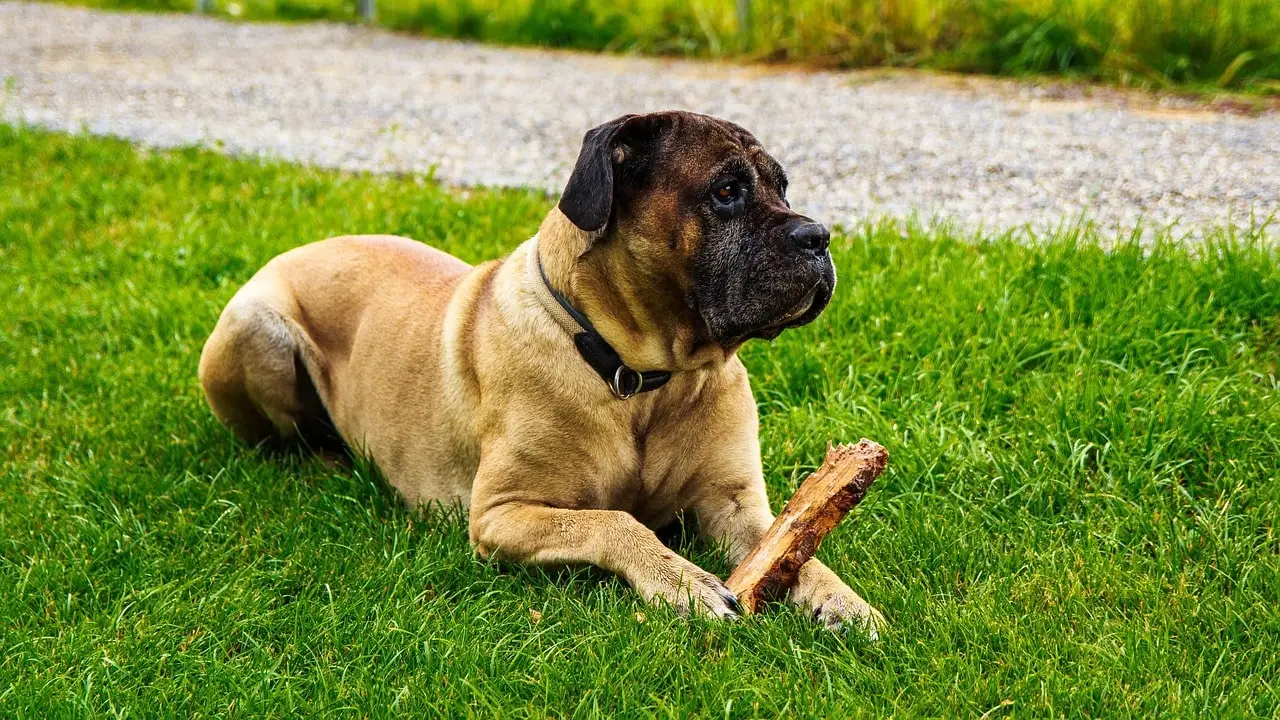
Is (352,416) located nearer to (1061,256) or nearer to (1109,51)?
(1061,256)

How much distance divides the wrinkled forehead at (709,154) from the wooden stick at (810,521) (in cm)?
87

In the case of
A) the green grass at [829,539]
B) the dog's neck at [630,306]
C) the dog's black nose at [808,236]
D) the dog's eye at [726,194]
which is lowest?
the green grass at [829,539]

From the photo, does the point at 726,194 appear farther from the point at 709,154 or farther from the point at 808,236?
the point at 808,236

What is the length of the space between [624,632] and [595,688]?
0.25 m

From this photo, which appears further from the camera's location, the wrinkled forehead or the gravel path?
the gravel path

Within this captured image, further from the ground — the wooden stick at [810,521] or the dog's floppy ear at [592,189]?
the dog's floppy ear at [592,189]

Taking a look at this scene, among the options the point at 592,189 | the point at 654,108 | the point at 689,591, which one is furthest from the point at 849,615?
the point at 654,108

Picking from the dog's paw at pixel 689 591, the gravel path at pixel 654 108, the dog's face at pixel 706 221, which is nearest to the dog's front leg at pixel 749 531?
the dog's paw at pixel 689 591

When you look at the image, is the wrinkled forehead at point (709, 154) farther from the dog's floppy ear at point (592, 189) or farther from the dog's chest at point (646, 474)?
the dog's chest at point (646, 474)

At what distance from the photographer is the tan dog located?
11.5 feet

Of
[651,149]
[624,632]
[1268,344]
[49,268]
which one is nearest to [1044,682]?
[624,632]

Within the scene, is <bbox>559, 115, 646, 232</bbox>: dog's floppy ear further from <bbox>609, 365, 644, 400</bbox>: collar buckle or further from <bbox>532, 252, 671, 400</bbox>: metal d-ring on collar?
<bbox>609, 365, 644, 400</bbox>: collar buckle

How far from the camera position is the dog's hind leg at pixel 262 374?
15.5ft

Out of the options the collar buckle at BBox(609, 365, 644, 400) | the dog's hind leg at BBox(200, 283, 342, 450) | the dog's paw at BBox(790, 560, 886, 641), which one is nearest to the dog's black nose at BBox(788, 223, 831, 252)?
the collar buckle at BBox(609, 365, 644, 400)
